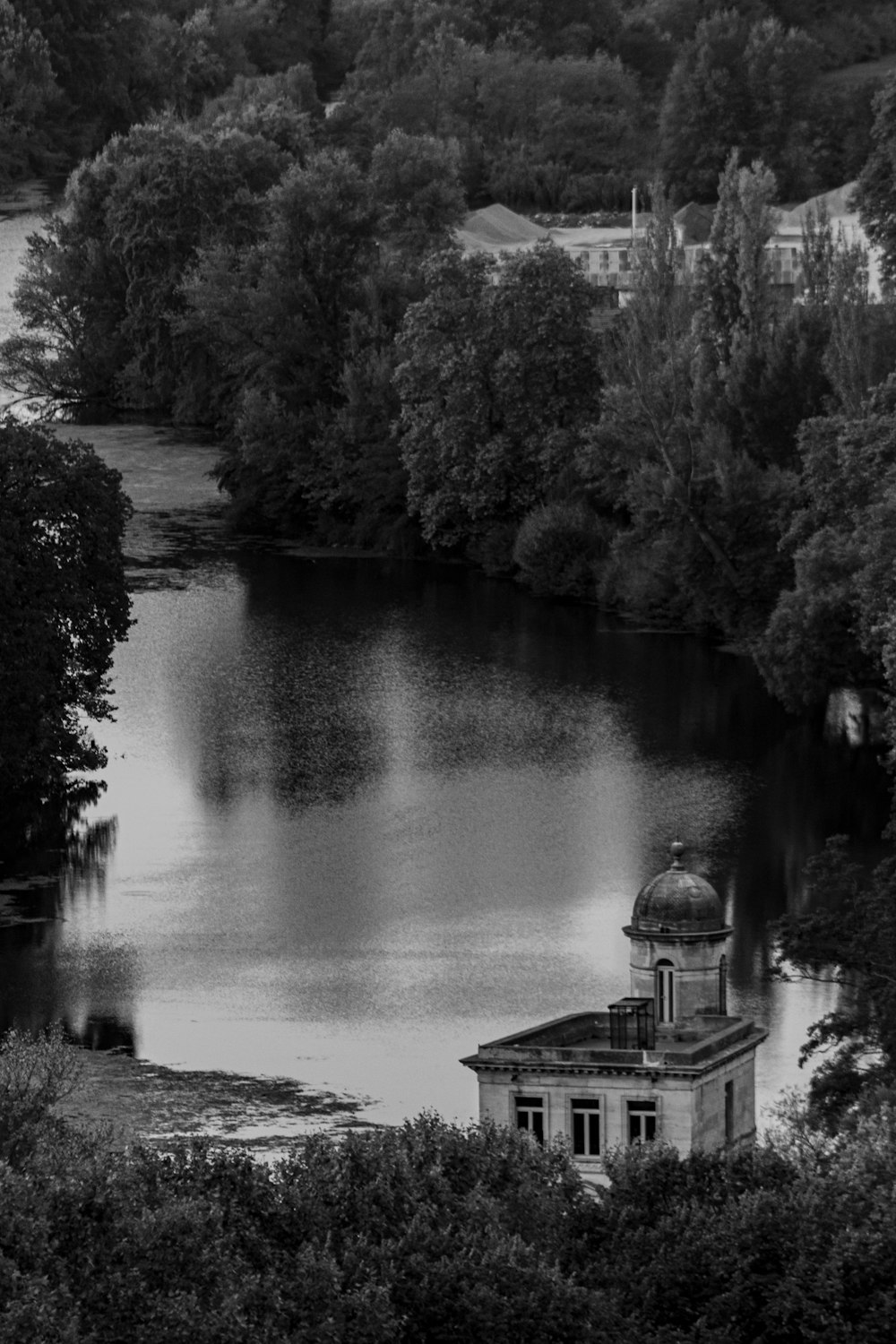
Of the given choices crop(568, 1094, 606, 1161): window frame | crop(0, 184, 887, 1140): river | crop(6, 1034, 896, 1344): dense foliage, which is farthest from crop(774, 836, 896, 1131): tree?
crop(6, 1034, 896, 1344): dense foliage

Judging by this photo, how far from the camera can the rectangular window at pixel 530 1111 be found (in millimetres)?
57844

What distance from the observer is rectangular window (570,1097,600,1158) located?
2270 inches

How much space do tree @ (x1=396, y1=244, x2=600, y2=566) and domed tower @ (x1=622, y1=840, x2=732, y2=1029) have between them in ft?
Answer: 183

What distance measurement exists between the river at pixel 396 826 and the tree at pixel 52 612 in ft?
5.82

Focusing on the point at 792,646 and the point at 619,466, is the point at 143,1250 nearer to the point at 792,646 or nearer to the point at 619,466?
the point at 792,646

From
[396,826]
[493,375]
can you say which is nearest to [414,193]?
[493,375]

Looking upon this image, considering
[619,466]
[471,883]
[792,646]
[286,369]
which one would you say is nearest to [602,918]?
[471,883]

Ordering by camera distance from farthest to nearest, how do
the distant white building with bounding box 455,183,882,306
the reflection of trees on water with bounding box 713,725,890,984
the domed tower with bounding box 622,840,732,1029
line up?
the distant white building with bounding box 455,183,882,306, the reflection of trees on water with bounding box 713,725,890,984, the domed tower with bounding box 622,840,732,1029

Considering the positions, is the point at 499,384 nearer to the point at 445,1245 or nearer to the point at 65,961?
the point at 65,961

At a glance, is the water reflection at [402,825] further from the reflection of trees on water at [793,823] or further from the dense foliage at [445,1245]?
the dense foliage at [445,1245]

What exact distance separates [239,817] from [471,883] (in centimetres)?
858

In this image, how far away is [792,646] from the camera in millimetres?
96625

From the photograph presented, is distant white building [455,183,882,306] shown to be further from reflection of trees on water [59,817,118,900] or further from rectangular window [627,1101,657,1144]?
rectangular window [627,1101,657,1144]

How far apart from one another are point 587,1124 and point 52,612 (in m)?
35.8
